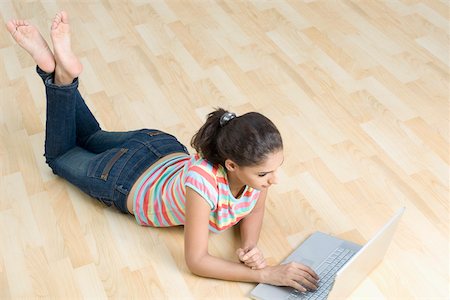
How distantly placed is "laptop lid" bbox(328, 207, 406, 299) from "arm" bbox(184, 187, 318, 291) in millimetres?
98

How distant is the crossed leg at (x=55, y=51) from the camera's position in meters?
1.82

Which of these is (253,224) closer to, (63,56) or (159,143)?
(159,143)

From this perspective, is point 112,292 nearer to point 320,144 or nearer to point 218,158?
point 218,158

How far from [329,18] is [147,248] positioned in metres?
1.44

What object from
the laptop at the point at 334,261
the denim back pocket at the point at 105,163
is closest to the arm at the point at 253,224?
the laptop at the point at 334,261

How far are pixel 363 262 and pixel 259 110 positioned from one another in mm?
884

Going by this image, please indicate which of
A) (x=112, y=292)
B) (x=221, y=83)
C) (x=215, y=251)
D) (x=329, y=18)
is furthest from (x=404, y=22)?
(x=112, y=292)

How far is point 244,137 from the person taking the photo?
1488 millimetres

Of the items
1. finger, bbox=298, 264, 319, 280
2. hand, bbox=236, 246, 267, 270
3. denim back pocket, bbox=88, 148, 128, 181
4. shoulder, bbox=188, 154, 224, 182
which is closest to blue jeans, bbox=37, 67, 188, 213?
denim back pocket, bbox=88, 148, 128, 181

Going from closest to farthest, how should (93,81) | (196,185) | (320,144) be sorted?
(196,185)
(320,144)
(93,81)

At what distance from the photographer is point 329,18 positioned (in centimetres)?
281

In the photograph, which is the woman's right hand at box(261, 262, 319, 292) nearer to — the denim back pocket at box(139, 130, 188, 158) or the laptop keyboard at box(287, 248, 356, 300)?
the laptop keyboard at box(287, 248, 356, 300)

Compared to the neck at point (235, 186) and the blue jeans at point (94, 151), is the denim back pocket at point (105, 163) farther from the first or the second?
the neck at point (235, 186)

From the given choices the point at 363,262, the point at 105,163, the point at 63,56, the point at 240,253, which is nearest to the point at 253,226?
the point at 240,253
